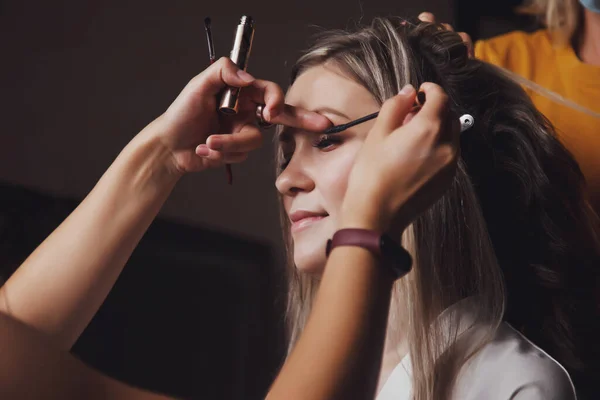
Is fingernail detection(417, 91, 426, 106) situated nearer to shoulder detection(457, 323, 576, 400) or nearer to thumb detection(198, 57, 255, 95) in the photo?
thumb detection(198, 57, 255, 95)

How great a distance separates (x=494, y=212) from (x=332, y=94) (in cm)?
32

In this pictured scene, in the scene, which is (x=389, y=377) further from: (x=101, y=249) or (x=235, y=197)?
(x=235, y=197)

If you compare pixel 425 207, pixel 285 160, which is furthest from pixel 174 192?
pixel 425 207

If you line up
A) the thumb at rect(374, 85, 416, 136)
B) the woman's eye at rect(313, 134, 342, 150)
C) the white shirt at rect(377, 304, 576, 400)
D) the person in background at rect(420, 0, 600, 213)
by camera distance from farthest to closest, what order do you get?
the person in background at rect(420, 0, 600, 213), the woman's eye at rect(313, 134, 342, 150), the white shirt at rect(377, 304, 576, 400), the thumb at rect(374, 85, 416, 136)

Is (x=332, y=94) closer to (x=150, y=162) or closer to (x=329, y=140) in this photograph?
(x=329, y=140)

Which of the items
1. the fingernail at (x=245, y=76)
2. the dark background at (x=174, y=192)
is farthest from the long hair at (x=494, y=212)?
the dark background at (x=174, y=192)

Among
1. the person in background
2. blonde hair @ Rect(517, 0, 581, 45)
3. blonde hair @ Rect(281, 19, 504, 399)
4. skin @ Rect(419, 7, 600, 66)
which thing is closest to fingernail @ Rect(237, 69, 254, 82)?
blonde hair @ Rect(281, 19, 504, 399)

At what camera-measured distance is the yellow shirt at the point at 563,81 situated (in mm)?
1273

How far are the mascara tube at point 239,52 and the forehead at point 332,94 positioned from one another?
0.42 ft

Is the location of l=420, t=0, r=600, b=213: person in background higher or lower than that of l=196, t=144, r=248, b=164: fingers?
lower

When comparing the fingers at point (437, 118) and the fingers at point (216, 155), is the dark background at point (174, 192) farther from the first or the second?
the fingers at point (437, 118)

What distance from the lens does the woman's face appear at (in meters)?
0.96

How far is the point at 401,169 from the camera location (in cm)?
66

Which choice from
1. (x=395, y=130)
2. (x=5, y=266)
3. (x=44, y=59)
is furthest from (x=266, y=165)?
(x=395, y=130)
